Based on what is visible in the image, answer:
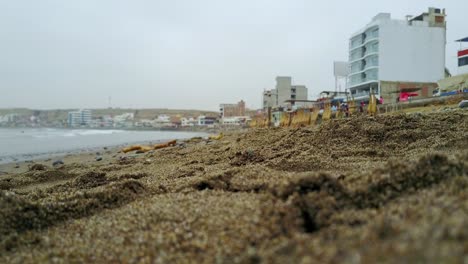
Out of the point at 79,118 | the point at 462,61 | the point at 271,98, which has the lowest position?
the point at 79,118

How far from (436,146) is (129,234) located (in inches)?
276

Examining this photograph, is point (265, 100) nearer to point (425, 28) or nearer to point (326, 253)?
point (425, 28)

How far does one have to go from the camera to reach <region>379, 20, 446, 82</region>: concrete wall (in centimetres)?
5544

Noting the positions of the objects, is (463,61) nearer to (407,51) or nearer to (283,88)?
(407,51)

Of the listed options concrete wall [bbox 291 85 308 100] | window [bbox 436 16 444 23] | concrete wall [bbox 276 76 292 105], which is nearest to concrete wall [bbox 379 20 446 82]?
window [bbox 436 16 444 23]

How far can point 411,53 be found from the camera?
5638cm

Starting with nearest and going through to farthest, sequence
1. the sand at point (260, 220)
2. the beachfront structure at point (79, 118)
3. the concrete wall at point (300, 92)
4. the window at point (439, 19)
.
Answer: the sand at point (260, 220)
the window at point (439, 19)
the concrete wall at point (300, 92)
the beachfront structure at point (79, 118)

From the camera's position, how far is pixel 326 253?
7.13 feet

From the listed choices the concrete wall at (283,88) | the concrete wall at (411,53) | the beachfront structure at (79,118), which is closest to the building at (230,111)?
the concrete wall at (283,88)

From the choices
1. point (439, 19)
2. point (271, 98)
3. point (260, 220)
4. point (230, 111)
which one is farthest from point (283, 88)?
point (260, 220)

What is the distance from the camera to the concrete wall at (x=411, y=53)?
5544 centimetres

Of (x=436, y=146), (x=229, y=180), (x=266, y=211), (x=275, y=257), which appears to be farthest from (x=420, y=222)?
(x=436, y=146)

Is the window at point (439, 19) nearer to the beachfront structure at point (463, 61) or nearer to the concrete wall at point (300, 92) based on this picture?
the beachfront structure at point (463, 61)

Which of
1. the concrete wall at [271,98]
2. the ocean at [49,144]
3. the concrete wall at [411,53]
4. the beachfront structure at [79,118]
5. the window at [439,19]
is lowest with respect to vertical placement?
the ocean at [49,144]
